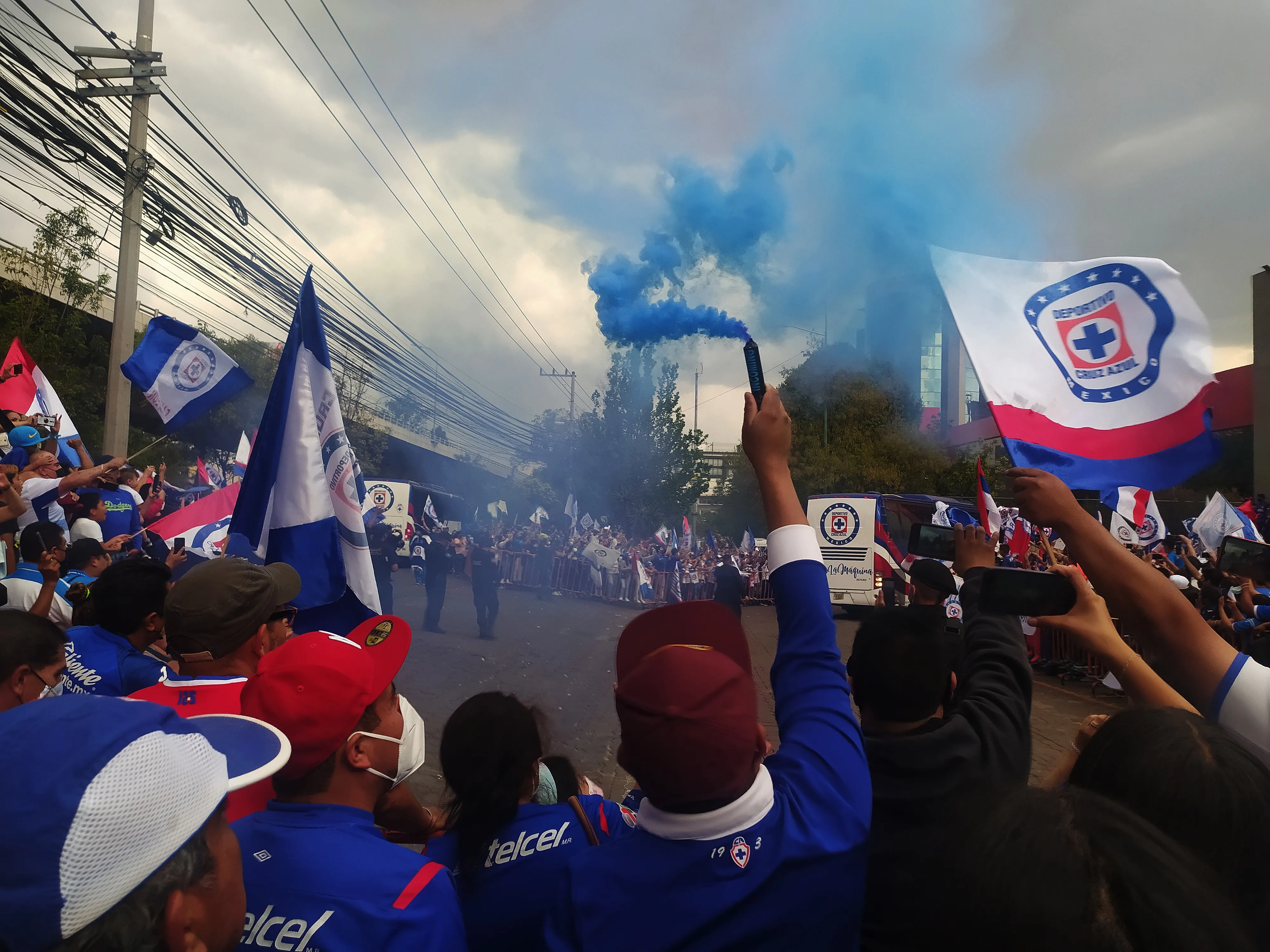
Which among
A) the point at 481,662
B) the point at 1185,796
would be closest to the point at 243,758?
the point at 1185,796

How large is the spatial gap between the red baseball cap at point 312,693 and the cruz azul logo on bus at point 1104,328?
2695mm

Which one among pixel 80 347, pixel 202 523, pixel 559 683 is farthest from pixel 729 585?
pixel 80 347

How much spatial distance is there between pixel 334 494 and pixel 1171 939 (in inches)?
147

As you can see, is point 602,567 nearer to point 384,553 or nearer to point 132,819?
point 384,553

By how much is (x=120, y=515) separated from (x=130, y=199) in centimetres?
631

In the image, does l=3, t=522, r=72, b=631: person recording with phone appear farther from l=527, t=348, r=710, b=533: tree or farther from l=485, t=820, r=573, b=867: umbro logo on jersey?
l=527, t=348, r=710, b=533: tree

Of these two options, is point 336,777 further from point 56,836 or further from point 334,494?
point 334,494

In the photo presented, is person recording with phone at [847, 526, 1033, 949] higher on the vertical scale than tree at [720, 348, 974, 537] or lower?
lower

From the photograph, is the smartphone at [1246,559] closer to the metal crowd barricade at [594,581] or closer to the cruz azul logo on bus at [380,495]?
the metal crowd barricade at [594,581]

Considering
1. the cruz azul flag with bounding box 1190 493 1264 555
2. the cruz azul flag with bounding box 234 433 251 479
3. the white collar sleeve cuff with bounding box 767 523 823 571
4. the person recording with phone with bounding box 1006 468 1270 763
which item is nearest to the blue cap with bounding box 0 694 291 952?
the white collar sleeve cuff with bounding box 767 523 823 571

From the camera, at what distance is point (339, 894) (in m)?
1.43

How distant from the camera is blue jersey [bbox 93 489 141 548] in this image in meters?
7.63

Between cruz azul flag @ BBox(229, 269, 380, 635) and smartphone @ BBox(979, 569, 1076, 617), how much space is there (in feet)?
9.05

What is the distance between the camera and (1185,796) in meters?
1.14
